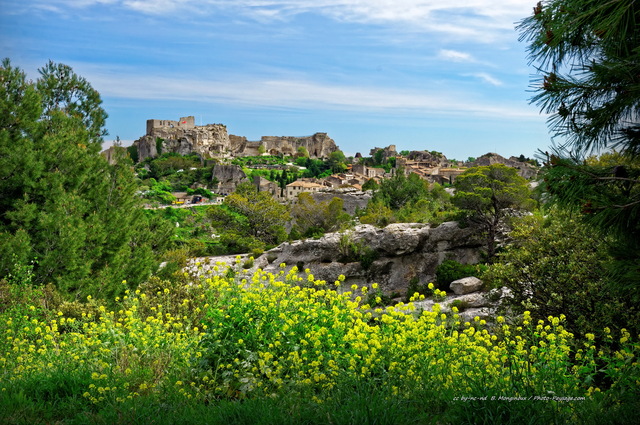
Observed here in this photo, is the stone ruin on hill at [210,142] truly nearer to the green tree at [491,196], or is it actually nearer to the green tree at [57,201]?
the green tree at [491,196]

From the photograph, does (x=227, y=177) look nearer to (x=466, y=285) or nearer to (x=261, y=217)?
(x=261, y=217)

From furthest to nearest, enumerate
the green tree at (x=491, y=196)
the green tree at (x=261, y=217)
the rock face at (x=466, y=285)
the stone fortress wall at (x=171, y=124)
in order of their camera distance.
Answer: the stone fortress wall at (x=171, y=124), the green tree at (x=261, y=217), the green tree at (x=491, y=196), the rock face at (x=466, y=285)

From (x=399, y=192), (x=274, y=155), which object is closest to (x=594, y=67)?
(x=399, y=192)

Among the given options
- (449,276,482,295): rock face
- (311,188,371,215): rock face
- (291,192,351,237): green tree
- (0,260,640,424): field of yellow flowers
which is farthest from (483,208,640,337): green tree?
(311,188,371,215): rock face

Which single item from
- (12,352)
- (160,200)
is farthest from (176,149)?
(12,352)

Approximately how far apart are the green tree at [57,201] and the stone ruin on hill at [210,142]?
296 feet

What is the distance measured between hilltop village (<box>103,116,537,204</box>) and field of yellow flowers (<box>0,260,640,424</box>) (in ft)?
220

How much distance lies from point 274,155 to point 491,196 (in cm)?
9727

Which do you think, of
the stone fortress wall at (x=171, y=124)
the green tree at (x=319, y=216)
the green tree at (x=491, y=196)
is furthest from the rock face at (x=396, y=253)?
the stone fortress wall at (x=171, y=124)

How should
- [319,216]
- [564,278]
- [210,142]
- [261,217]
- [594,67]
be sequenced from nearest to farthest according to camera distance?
[594,67], [564,278], [261,217], [319,216], [210,142]

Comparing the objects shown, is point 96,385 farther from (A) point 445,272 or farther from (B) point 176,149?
(B) point 176,149

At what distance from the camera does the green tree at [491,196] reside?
24.7 m

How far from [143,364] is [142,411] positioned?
1.70 meters

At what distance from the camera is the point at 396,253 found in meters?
24.5
